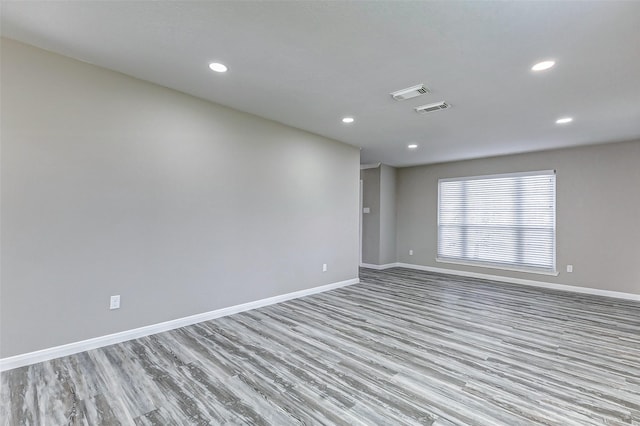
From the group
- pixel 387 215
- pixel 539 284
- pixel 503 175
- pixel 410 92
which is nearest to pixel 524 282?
pixel 539 284

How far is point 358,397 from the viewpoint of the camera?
204cm

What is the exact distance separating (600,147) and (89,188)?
7.44 metres

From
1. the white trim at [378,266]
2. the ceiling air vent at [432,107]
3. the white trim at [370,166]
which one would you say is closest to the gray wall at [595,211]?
the white trim at [378,266]

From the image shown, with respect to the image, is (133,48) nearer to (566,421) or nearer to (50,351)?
(50,351)

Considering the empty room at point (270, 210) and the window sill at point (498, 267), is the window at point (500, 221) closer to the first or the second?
the window sill at point (498, 267)

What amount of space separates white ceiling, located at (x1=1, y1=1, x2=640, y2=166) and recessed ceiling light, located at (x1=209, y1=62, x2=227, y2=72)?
0.16ft

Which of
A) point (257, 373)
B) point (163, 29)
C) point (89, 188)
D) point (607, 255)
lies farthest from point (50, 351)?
point (607, 255)

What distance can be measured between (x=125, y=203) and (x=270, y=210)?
1.77m

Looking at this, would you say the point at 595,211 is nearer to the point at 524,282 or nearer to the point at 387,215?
the point at 524,282

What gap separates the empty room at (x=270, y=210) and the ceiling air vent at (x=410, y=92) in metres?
0.04

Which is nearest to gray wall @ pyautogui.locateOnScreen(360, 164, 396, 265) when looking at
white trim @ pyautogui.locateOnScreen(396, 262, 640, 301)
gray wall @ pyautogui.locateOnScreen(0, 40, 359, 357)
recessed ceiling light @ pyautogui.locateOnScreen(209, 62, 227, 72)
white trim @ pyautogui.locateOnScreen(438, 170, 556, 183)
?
white trim @ pyautogui.locateOnScreen(396, 262, 640, 301)

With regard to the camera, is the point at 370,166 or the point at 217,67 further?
the point at 370,166

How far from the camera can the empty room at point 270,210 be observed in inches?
78.4

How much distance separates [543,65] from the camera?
257 centimetres
